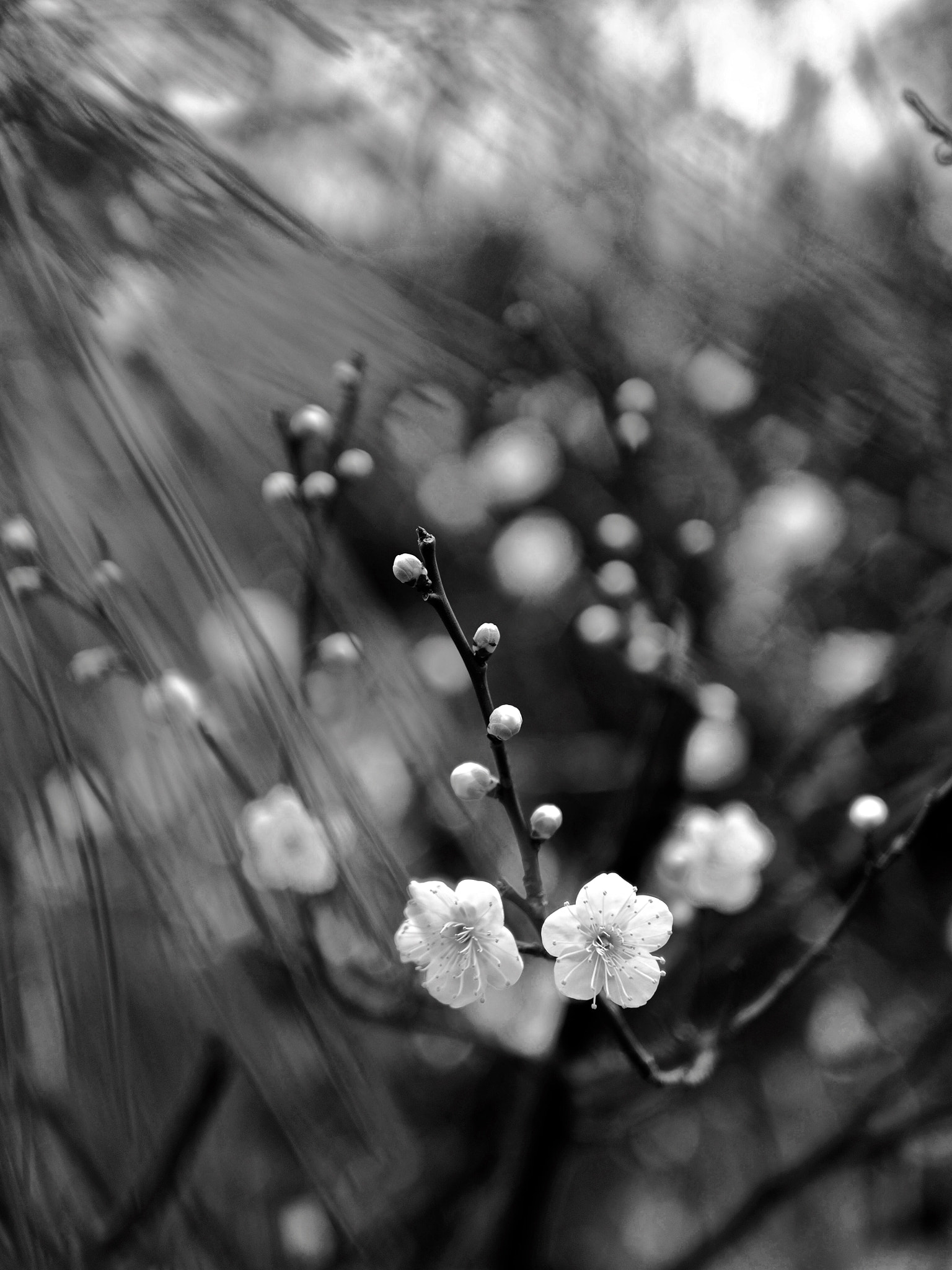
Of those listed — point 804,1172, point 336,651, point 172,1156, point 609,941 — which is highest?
point 609,941

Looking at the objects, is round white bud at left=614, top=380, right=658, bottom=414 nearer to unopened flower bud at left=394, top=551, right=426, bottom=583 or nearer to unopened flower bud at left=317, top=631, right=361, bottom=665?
unopened flower bud at left=317, top=631, right=361, bottom=665

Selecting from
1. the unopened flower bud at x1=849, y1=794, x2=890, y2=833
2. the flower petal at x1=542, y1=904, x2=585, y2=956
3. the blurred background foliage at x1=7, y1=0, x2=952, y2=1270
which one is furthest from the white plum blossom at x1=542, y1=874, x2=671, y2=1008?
the unopened flower bud at x1=849, y1=794, x2=890, y2=833

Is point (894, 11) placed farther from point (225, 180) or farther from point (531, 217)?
point (225, 180)

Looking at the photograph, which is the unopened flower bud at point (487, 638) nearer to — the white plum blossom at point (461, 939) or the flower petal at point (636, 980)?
the white plum blossom at point (461, 939)

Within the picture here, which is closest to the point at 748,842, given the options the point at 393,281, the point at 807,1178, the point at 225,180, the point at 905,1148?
the point at 807,1178

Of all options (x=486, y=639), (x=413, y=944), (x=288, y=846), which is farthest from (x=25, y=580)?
(x=288, y=846)

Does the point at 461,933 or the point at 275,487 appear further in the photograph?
the point at 461,933

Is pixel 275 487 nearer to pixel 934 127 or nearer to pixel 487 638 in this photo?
pixel 487 638

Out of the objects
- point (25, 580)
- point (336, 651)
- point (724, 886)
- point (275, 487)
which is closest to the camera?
point (25, 580)
